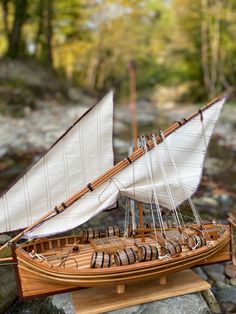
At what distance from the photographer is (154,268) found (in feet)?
23.1

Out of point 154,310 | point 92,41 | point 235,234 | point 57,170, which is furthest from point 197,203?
point 92,41

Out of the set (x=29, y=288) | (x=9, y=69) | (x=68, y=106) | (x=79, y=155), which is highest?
(x=9, y=69)

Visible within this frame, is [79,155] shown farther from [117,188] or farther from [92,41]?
[92,41]

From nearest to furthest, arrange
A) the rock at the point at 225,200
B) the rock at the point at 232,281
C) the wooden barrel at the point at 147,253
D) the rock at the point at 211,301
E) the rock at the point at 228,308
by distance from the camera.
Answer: the wooden barrel at the point at 147,253
the rock at the point at 211,301
the rock at the point at 228,308
the rock at the point at 232,281
the rock at the point at 225,200

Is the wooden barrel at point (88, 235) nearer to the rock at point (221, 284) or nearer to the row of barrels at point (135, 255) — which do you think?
the row of barrels at point (135, 255)

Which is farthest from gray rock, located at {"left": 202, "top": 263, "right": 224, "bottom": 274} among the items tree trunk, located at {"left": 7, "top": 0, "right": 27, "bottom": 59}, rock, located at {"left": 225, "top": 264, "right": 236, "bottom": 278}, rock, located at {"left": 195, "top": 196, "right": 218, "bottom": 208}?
tree trunk, located at {"left": 7, "top": 0, "right": 27, "bottom": 59}

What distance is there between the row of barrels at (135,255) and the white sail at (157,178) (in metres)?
0.85

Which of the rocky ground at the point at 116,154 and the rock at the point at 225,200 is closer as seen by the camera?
the rocky ground at the point at 116,154

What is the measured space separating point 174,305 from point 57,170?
12.0 ft

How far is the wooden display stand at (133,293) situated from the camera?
7.10 m

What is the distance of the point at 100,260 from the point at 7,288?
262cm

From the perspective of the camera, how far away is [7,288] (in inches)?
312

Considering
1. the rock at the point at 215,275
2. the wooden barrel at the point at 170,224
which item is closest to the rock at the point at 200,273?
the rock at the point at 215,275

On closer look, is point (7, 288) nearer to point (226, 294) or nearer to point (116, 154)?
point (226, 294)
